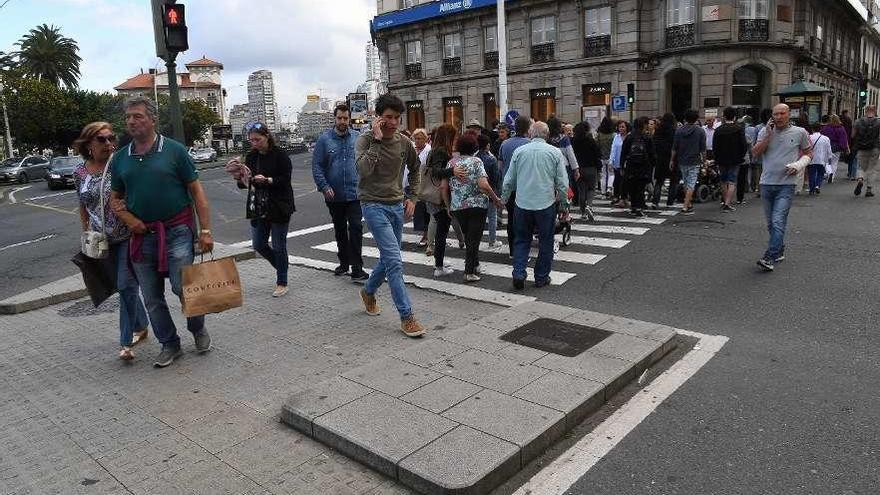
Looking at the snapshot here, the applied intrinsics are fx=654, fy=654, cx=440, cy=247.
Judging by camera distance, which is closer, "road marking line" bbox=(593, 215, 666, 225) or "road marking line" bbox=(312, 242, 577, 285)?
"road marking line" bbox=(312, 242, 577, 285)

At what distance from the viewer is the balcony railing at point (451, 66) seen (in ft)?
129

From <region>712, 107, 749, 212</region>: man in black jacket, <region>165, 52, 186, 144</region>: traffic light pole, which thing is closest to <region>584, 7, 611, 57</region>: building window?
<region>712, 107, 749, 212</region>: man in black jacket

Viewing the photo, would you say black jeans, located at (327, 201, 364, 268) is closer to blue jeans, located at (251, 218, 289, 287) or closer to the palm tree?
blue jeans, located at (251, 218, 289, 287)

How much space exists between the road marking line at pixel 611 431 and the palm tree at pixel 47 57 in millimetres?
69656

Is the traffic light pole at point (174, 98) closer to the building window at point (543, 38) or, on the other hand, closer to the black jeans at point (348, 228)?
the black jeans at point (348, 228)

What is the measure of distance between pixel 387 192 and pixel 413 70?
3806 cm

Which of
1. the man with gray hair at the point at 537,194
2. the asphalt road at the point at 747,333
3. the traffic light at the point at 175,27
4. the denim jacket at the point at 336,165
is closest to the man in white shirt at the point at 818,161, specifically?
the asphalt road at the point at 747,333

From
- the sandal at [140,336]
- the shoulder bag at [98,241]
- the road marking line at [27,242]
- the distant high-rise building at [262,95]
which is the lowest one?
the road marking line at [27,242]

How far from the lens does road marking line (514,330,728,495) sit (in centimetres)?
330

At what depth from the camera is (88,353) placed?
5.31 metres

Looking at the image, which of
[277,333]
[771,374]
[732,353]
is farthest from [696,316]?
[277,333]

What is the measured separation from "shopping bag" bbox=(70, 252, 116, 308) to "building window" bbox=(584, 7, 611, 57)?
102 feet

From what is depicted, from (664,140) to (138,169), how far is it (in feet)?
33.8

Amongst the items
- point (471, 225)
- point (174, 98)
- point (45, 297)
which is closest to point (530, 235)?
point (471, 225)
